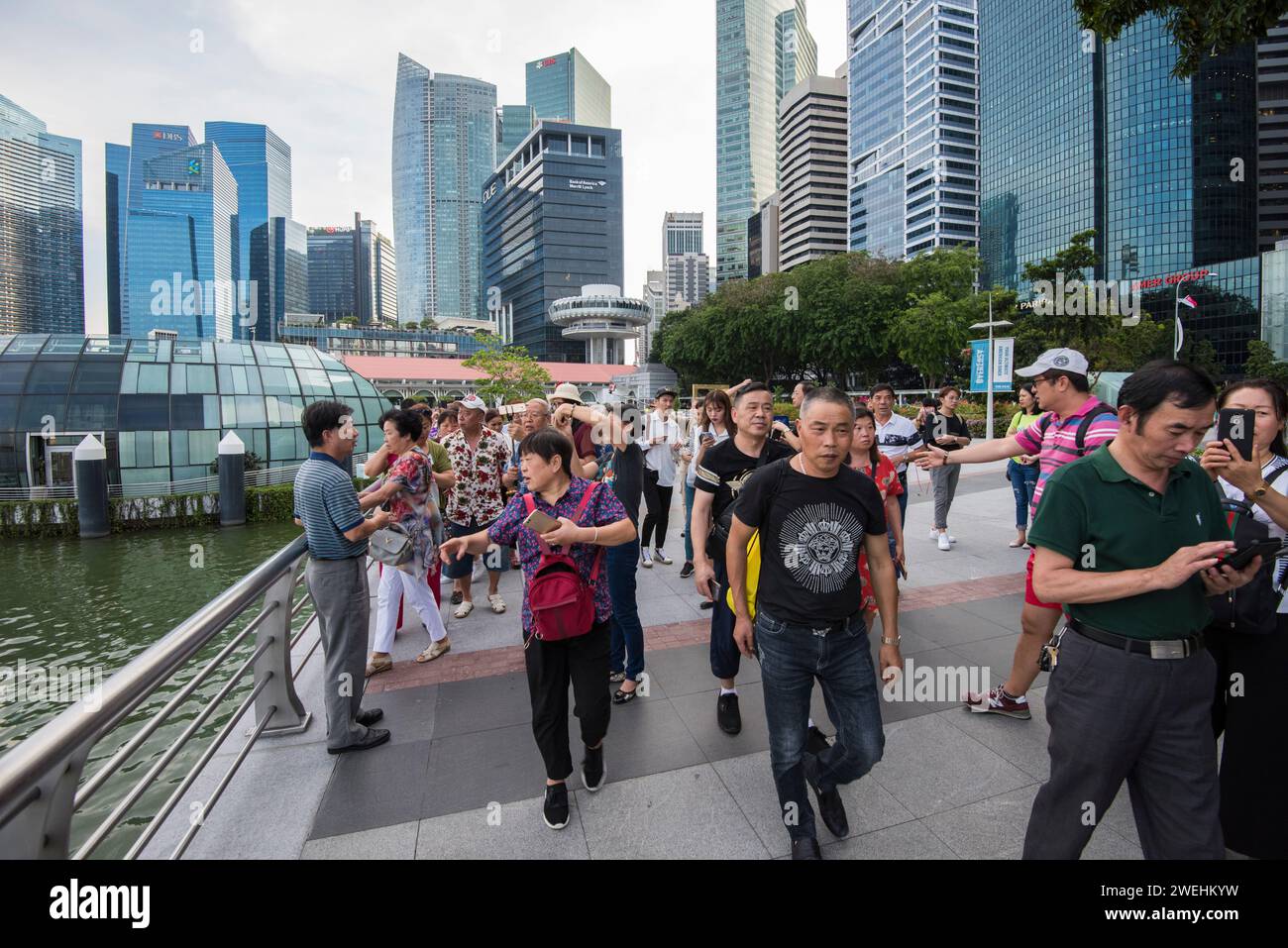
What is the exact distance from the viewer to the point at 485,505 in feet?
19.0

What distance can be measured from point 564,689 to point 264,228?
627 feet

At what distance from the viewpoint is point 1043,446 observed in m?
3.98

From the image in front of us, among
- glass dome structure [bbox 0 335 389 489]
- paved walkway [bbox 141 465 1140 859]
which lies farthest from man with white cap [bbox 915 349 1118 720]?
glass dome structure [bbox 0 335 389 489]

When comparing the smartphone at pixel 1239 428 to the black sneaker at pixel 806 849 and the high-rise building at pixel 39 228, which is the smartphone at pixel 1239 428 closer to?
the black sneaker at pixel 806 849

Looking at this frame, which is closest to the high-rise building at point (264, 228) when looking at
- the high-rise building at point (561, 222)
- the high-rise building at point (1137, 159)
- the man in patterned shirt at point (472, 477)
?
the high-rise building at point (561, 222)

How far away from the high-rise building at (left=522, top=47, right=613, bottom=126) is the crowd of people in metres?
178

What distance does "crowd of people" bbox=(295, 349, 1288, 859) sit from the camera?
72.5 inches

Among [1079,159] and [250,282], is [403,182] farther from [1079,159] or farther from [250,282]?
[1079,159]

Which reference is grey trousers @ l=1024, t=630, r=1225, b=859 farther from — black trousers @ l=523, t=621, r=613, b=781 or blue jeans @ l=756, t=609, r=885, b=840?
black trousers @ l=523, t=621, r=613, b=781

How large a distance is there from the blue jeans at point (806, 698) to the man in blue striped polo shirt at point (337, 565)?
225 centimetres

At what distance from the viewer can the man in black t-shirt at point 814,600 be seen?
7.88 ft

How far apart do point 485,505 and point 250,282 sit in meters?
185
